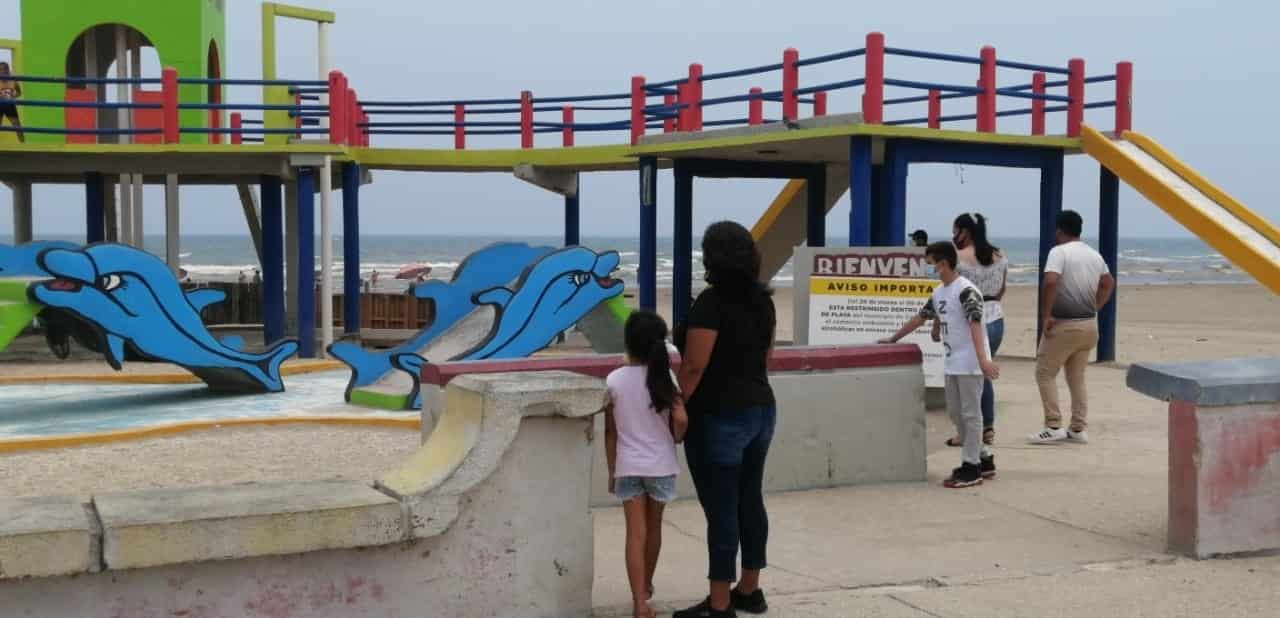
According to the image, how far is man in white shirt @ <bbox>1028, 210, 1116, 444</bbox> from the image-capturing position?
9.62m

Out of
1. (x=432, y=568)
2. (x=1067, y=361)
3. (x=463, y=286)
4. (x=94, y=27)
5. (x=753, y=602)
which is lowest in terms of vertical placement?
(x=753, y=602)

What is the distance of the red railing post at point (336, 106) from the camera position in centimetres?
1742

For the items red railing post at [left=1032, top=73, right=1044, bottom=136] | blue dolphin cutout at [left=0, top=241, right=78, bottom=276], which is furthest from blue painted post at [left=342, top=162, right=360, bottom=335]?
red railing post at [left=1032, top=73, right=1044, bottom=136]

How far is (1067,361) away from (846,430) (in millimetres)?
2283

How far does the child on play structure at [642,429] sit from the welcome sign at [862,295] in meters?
5.66

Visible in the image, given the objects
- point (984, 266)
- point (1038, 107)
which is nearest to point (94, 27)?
point (1038, 107)

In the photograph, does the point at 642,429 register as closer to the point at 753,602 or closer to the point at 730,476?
the point at 730,476

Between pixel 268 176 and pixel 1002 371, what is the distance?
10237mm

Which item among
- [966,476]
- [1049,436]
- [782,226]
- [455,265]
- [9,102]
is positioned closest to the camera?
[966,476]

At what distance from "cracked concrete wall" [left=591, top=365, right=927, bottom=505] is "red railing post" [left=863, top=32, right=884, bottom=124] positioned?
5.58m

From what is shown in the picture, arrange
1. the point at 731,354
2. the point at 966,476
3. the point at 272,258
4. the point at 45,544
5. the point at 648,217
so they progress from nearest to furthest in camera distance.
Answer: the point at 45,544 < the point at 731,354 < the point at 966,476 < the point at 648,217 < the point at 272,258

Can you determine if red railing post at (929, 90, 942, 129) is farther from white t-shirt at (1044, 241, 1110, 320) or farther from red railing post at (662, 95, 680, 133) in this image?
white t-shirt at (1044, 241, 1110, 320)

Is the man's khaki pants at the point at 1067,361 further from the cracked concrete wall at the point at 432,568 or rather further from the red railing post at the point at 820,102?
the red railing post at the point at 820,102

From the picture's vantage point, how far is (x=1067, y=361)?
988cm
